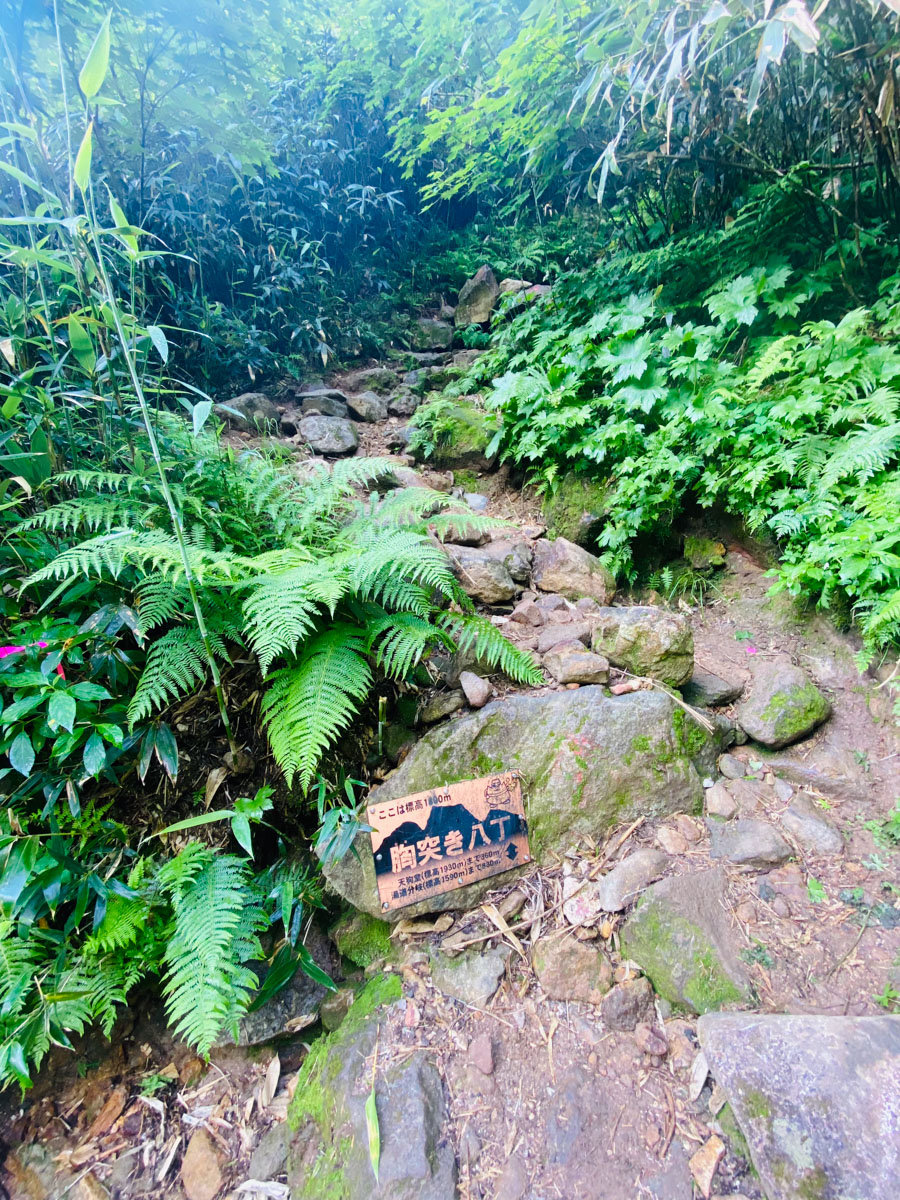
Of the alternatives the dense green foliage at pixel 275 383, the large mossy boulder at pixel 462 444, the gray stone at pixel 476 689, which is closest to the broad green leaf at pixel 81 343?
the dense green foliage at pixel 275 383

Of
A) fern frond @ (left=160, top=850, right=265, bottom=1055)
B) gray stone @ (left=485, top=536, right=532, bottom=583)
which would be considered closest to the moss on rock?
fern frond @ (left=160, top=850, right=265, bottom=1055)

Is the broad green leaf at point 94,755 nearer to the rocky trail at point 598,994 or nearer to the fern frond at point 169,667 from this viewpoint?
the fern frond at point 169,667

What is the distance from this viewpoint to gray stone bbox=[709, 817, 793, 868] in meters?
1.66

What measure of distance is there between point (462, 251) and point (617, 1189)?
882 cm

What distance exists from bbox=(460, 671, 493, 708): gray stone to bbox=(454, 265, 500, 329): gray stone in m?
5.53

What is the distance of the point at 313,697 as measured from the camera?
5.20ft

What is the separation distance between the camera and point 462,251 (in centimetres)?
724

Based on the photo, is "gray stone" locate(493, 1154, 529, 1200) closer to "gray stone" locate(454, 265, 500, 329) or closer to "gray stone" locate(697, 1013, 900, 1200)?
"gray stone" locate(697, 1013, 900, 1200)

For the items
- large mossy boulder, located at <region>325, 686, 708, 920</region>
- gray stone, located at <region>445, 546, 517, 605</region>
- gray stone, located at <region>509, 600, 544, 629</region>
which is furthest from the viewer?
gray stone, located at <region>445, 546, 517, 605</region>

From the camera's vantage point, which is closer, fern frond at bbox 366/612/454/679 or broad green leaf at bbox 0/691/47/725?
broad green leaf at bbox 0/691/47/725

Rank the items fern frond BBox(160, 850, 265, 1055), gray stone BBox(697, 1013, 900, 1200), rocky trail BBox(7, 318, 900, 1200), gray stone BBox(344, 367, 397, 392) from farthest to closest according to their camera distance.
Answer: gray stone BBox(344, 367, 397, 392), fern frond BBox(160, 850, 265, 1055), rocky trail BBox(7, 318, 900, 1200), gray stone BBox(697, 1013, 900, 1200)

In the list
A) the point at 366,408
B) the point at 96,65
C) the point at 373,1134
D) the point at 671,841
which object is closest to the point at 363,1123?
the point at 373,1134

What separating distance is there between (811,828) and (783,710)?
1.49 ft

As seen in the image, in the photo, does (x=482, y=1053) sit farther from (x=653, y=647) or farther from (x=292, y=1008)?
(x=653, y=647)
